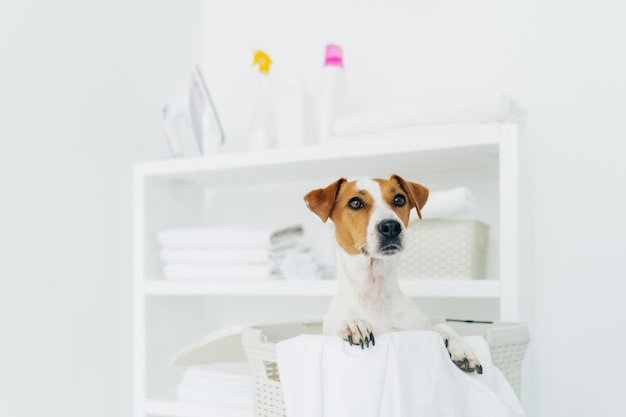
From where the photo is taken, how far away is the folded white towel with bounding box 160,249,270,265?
1.48m

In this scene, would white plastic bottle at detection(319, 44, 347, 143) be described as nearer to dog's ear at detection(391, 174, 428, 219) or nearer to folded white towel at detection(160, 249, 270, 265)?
folded white towel at detection(160, 249, 270, 265)

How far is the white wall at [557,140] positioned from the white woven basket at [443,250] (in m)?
0.11

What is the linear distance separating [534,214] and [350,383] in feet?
2.74

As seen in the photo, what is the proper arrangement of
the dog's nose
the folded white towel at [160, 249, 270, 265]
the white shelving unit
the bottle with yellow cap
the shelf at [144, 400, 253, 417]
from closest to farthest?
the dog's nose < the white shelving unit < the shelf at [144, 400, 253, 417] < the folded white towel at [160, 249, 270, 265] < the bottle with yellow cap

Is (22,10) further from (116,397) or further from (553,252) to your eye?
(553,252)

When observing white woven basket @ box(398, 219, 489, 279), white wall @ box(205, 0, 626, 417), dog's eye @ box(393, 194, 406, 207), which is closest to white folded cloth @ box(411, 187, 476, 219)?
white woven basket @ box(398, 219, 489, 279)

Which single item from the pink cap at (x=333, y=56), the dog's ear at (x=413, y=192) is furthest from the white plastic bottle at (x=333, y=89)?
the dog's ear at (x=413, y=192)

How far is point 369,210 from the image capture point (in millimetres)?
995

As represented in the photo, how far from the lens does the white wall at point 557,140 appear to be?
138 centimetres

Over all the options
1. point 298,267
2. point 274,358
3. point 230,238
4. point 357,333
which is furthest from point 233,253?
point 357,333

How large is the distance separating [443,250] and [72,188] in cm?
92

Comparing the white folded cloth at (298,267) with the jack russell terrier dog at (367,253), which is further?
the white folded cloth at (298,267)

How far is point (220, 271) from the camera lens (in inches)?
60.0

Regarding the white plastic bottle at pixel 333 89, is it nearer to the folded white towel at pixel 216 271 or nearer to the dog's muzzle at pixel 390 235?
the folded white towel at pixel 216 271
